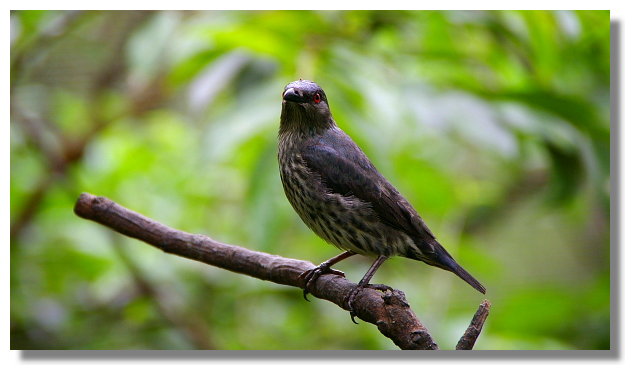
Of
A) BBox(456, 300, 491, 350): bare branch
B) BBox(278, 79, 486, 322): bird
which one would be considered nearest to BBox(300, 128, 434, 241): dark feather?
BBox(278, 79, 486, 322): bird

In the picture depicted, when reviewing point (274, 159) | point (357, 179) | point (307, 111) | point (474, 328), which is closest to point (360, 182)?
point (357, 179)

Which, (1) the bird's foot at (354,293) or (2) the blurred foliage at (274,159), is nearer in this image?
(1) the bird's foot at (354,293)

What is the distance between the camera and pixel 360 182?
2459 millimetres

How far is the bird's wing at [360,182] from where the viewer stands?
7.96ft

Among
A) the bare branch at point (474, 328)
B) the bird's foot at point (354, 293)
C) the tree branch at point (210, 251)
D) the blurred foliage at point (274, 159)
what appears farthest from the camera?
the blurred foliage at point (274, 159)

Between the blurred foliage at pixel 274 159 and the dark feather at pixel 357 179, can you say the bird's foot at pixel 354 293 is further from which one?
the blurred foliage at pixel 274 159

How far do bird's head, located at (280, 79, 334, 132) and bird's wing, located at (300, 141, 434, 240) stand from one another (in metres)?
0.07

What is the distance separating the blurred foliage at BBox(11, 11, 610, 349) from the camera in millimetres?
3062

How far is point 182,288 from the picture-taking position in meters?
4.05

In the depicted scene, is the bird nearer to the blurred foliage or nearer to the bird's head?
the bird's head

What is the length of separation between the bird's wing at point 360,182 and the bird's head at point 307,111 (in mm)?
A: 69

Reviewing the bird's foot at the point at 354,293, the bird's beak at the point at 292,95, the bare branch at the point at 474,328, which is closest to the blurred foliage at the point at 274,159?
the bird's beak at the point at 292,95

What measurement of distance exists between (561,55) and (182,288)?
2050 mm
